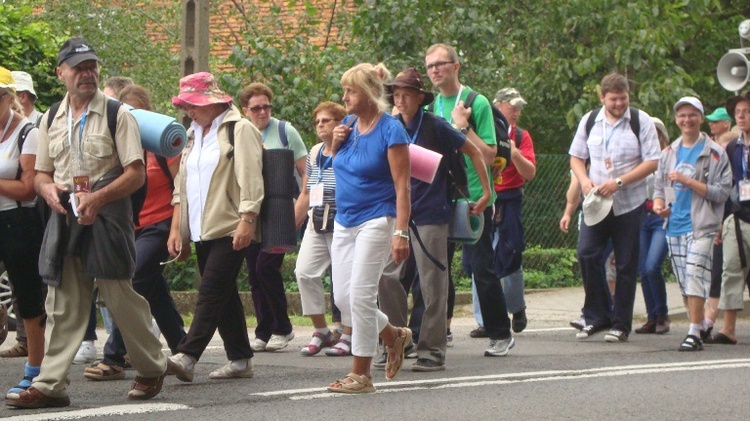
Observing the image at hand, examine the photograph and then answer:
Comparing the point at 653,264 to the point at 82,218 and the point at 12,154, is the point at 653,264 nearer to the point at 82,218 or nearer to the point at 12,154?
the point at 12,154

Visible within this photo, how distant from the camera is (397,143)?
7992 mm

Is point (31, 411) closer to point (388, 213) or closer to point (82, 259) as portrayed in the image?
point (82, 259)

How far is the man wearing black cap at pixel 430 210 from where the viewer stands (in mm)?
9016

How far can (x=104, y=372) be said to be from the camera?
8812mm

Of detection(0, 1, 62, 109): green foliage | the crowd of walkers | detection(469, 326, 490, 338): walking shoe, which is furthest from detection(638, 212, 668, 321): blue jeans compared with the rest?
detection(0, 1, 62, 109): green foliage

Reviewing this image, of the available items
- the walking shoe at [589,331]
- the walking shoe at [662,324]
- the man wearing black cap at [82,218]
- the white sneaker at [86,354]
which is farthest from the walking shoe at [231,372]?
the walking shoe at [662,324]

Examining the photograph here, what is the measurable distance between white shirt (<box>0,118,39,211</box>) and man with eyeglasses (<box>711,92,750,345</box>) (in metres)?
5.73

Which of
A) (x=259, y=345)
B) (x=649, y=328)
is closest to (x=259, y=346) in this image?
(x=259, y=345)

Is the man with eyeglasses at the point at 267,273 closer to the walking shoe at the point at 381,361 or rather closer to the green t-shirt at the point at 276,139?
the green t-shirt at the point at 276,139

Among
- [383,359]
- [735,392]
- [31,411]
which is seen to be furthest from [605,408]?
[31,411]

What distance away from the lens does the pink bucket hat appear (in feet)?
27.9

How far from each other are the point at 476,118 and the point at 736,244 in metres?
2.76

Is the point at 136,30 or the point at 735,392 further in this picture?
the point at 136,30

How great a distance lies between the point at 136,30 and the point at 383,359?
484 inches
